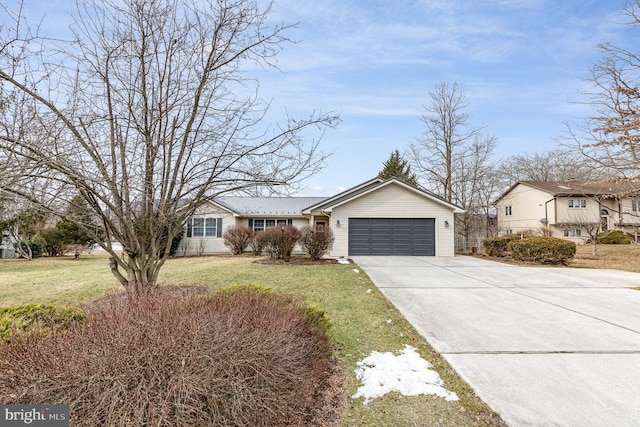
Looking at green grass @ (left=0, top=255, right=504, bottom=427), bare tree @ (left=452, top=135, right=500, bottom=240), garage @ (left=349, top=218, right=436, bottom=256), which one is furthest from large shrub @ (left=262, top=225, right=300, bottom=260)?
bare tree @ (left=452, top=135, right=500, bottom=240)

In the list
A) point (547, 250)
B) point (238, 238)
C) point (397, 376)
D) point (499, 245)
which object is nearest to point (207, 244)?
point (238, 238)

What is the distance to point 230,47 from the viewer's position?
4910 mm

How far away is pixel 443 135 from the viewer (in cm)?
2412

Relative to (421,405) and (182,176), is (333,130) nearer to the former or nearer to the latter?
(182,176)

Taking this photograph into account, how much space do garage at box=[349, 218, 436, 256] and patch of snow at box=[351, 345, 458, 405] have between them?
43.8 ft

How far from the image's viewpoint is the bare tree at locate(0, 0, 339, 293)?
4301 mm

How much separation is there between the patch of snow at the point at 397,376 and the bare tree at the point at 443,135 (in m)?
21.8

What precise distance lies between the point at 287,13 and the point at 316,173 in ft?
8.05

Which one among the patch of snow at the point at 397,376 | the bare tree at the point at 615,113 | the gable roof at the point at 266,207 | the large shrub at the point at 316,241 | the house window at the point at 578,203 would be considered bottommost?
the patch of snow at the point at 397,376

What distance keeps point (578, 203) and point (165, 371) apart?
32703 mm

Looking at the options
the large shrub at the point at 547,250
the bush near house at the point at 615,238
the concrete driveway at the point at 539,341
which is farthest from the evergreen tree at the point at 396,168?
the concrete driveway at the point at 539,341

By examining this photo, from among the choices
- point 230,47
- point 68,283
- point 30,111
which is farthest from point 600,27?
point 68,283

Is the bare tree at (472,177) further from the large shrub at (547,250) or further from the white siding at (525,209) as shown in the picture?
the large shrub at (547,250)

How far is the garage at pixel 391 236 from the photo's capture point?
17.2 meters
